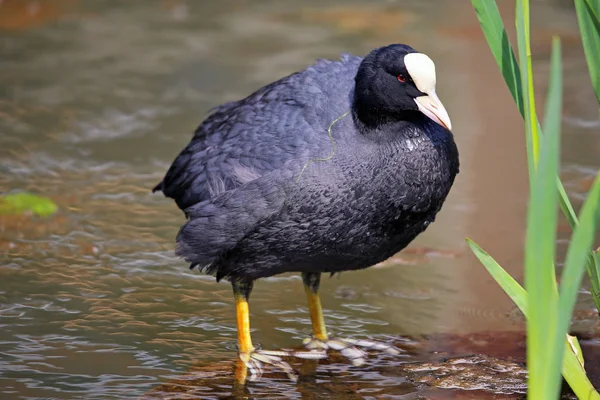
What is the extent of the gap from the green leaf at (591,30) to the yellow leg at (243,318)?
1653mm

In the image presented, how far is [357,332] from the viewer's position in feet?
13.3

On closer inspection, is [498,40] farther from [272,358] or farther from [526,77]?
[272,358]

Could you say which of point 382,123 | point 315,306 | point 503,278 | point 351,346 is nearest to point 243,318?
point 315,306

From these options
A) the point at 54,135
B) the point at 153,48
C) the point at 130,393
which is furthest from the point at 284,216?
the point at 153,48

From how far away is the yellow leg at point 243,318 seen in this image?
12.2 ft

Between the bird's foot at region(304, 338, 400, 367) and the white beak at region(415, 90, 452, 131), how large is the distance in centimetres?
101

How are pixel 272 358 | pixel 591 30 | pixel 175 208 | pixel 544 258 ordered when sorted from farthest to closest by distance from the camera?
pixel 175 208 < pixel 272 358 < pixel 591 30 < pixel 544 258

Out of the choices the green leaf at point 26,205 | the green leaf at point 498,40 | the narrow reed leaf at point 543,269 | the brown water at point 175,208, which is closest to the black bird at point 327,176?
the brown water at point 175,208

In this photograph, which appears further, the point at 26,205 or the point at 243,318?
the point at 26,205

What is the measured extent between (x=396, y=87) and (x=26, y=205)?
2.67m

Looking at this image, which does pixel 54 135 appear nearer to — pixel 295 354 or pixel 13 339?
pixel 13 339

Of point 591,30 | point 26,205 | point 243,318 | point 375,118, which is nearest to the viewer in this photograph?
point 591,30

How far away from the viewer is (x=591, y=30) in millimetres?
2746

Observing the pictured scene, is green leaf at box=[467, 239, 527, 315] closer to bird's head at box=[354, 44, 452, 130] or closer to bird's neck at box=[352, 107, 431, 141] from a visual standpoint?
bird's head at box=[354, 44, 452, 130]
